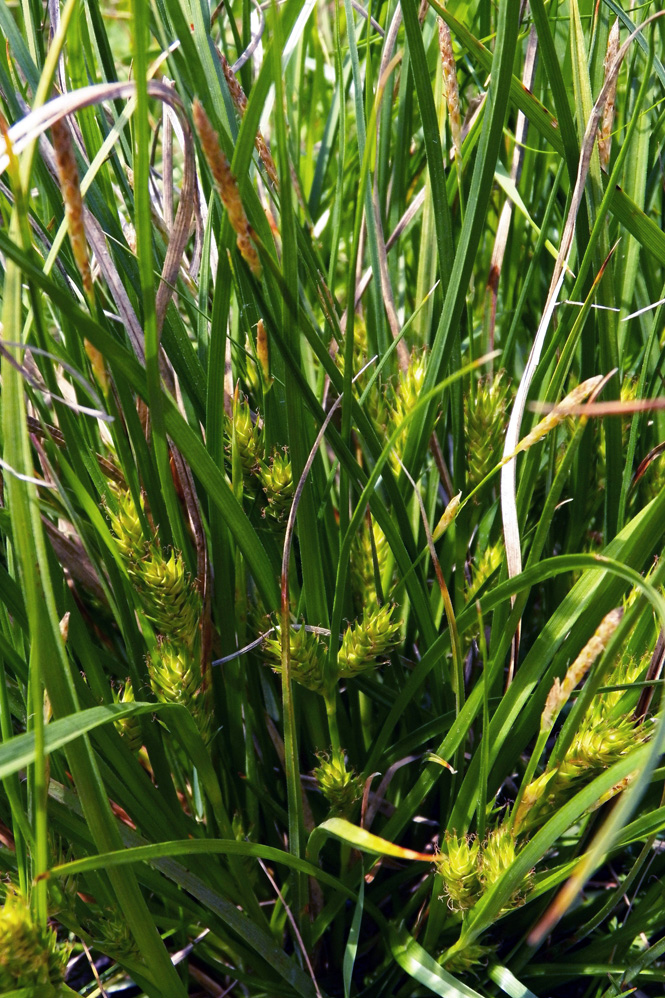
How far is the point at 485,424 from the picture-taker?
2.09 feet

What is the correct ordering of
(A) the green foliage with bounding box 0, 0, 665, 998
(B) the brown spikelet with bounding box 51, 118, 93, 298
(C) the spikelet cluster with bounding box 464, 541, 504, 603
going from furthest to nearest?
(C) the spikelet cluster with bounding box 464, 541, 504, 603 → (A) the green foliage with bounding box 0, 0, 665, 998 → (B) the brown spikelet with bounding box 51, 118, 93, 298

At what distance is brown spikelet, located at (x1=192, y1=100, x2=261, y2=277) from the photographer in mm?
342

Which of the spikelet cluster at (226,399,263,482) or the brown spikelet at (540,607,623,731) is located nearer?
the brown spikelet at (540,607,623,731)

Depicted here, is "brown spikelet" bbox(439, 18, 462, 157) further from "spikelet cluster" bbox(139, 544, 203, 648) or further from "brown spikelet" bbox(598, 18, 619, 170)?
"spikelet cluster" bbox(139, 544, 203, 648)

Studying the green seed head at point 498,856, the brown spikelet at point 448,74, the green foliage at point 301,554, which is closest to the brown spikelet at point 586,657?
the green foliage at point 301,554

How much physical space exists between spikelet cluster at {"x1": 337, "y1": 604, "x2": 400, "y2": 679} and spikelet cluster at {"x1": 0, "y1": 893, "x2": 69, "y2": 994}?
0.83 ft

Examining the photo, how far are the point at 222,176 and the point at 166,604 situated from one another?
30 centimetres

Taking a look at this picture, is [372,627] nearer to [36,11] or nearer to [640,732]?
[640,732]

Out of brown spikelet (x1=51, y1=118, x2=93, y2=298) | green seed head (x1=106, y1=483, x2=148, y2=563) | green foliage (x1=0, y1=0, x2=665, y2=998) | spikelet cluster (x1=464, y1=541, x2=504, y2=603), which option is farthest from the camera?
spikelet cluster (x1=464, y1=541, x2=504, y2=603)

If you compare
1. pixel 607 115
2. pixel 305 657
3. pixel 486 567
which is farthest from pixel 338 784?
pixel 607 115

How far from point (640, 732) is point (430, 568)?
0.35 meters

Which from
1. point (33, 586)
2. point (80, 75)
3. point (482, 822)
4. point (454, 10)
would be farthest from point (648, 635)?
point (80, 75)

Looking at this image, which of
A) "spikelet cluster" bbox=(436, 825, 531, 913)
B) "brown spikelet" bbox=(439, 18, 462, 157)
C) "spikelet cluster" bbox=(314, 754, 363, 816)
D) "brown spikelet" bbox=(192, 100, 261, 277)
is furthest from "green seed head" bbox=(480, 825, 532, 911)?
"brown spikelet" bbox=(439, 18, 462, 157)

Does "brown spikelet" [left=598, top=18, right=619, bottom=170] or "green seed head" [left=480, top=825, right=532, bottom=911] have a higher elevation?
"brown spikelet" [left=598, top=18, right=619, bottom=170]
